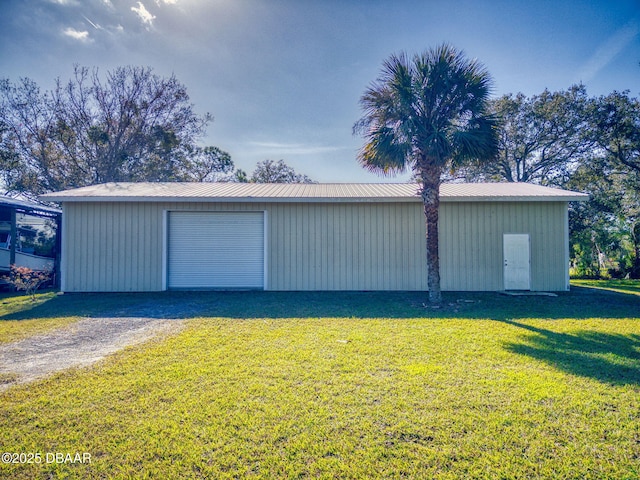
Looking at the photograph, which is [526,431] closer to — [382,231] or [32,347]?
[32,347]

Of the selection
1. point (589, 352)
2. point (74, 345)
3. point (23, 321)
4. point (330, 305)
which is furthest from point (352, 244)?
point (23, 321)

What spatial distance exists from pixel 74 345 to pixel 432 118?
8325 millimetres

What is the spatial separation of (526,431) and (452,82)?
23.6 feet

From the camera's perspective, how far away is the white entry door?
912 cm

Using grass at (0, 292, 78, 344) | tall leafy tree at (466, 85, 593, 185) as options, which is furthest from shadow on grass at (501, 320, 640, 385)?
tall leafy tree at (466, 85, 593, 185)

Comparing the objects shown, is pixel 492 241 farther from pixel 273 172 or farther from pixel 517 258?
pixel 273 172

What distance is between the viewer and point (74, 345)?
451 centimetres

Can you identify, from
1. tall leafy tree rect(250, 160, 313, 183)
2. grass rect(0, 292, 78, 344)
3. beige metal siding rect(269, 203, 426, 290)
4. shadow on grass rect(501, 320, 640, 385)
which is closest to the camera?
shadow on grass rect(501, 320, 640, 385)

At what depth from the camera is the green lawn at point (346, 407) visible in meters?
2.07

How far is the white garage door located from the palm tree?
4412 mm

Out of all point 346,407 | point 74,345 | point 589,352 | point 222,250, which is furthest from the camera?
point 222,250

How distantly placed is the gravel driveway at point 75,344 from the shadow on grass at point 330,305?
586mm

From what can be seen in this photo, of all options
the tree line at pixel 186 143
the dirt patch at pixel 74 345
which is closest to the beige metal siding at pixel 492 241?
the tree line at pixel 186 143

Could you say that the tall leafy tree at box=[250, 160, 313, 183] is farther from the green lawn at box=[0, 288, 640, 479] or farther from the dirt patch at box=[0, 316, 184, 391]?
the green lawn at box=[0, 288, 640, 479]
